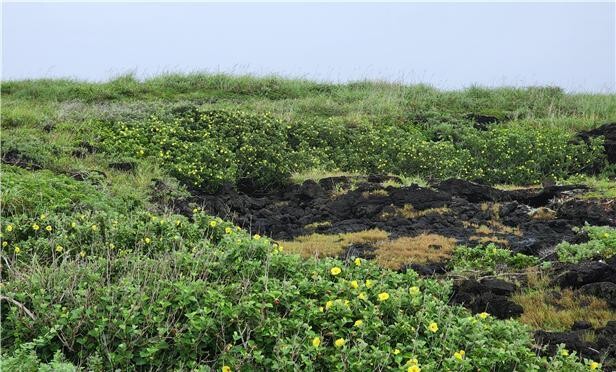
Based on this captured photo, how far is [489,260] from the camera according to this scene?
21.7 ft

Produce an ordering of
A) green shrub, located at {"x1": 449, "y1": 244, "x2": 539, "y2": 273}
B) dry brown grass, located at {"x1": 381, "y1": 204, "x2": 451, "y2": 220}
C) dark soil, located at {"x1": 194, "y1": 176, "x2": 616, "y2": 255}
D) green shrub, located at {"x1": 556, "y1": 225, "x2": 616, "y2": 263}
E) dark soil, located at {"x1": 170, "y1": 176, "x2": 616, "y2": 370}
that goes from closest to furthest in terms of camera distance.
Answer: dark soil, located at {"x1": 170, "y1": 176, "x2": 616, "y2": 370}
green shrub, located at {"x1": 556, "y1": 225, "x2": 616, "y2": 263}
green shrub, located at {"x1": 449, "y1": 244, "x2": 539, "y2": 273}
dark soil, located at {"x1": 194, "y1": 176, "x2": 616, "y2": 255}
dry brown grass, located at {"x1": 381, "y1": 204, "x2": 451, "y2": 220}

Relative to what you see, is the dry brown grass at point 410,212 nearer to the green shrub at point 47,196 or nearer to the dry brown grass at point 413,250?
the dry brown grass at point 413,250

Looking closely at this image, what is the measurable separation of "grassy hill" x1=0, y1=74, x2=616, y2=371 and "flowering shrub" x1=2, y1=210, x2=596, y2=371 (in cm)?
1

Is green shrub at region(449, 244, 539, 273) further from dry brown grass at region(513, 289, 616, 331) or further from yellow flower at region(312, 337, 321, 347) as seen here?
yellow flower at region(312, 337, 321, 347)

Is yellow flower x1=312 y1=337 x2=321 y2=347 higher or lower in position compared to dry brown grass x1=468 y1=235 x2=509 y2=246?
higher

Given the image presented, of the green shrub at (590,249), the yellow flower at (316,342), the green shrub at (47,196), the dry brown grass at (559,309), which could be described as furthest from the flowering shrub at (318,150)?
the yellow flower at (316,342)

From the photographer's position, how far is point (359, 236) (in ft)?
25.9

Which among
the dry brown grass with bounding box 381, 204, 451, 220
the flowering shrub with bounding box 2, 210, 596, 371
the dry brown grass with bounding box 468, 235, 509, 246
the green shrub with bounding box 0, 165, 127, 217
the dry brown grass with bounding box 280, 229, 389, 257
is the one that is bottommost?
the dry brown grass with bounding box 280, 229, 389, 257

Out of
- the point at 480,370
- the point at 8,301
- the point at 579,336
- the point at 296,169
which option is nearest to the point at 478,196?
the point at 296,169

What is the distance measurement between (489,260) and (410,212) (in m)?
2.33

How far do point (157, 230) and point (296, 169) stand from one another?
19.2ft

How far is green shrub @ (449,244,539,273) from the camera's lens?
6445mm

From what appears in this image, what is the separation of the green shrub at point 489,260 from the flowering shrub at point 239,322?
185 centimetres

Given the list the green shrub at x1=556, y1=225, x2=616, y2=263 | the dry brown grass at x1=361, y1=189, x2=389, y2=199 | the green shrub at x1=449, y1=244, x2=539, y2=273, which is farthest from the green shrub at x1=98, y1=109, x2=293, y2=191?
the green shrub at x1=556, y1=225, x2=616, y2=263
